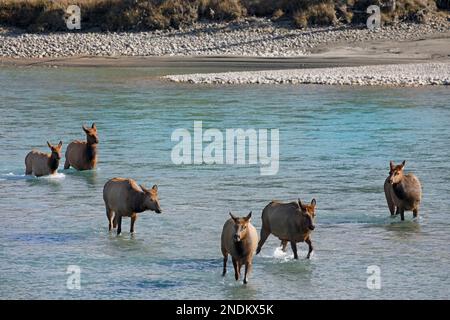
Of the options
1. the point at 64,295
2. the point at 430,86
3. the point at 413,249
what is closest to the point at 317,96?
the point at 430,86

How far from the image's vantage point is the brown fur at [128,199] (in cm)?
1712

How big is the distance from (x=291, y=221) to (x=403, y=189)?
3750 millimetres

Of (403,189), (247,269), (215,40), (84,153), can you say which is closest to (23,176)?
(84,153)

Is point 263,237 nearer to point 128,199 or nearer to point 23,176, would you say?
point 128,199

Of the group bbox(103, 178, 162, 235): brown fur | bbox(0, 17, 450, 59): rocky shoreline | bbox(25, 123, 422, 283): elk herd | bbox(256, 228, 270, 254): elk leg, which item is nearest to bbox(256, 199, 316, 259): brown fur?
bbox(25, 123, 422, 283): elk herd

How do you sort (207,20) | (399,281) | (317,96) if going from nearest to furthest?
(399,281) → (317,96) → (207,20)

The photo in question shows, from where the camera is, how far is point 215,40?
58875 millimetres

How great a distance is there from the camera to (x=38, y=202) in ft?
69.5

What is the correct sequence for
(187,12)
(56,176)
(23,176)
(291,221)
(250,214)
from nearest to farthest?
(250,214) < (291,221) < (56,176) < (23,176) < (187,12)

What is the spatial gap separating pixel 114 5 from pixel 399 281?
53436 mm

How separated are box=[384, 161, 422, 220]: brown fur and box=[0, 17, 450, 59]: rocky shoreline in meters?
36.0

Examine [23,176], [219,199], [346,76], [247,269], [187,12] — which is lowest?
[247,269]

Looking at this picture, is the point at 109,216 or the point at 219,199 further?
the point at 219,199
